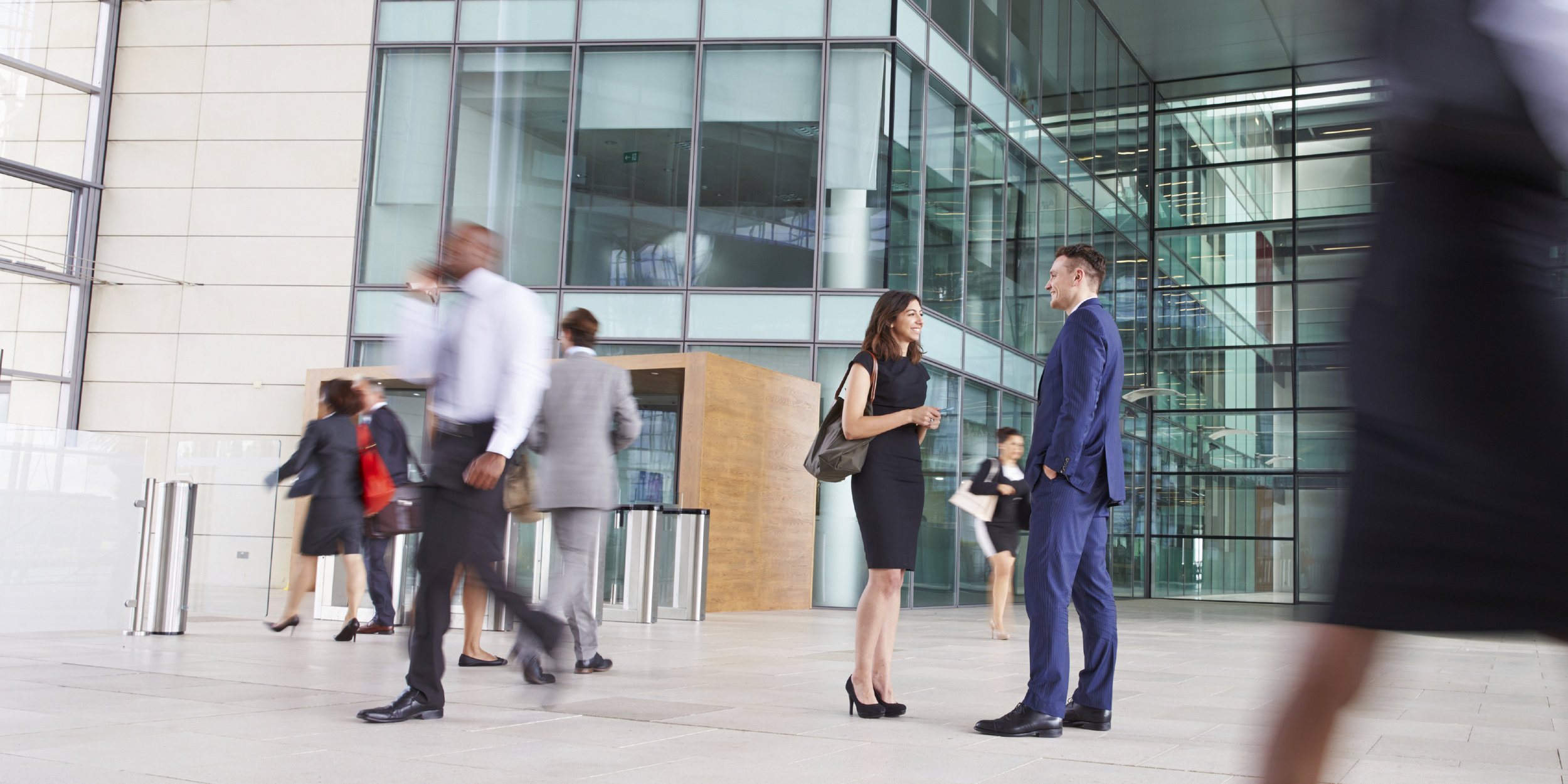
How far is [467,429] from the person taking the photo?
14.7 ft

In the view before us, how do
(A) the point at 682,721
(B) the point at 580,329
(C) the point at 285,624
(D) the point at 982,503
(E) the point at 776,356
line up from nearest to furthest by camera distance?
(A) the point at 682,721
(B) the point at 580,329
(C) the point at 285,624
(D) the point at 982,503
(E) the point at 776,356

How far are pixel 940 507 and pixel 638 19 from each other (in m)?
7.51

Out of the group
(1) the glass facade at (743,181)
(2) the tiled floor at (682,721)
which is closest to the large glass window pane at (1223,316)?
(1) the glass facade at (743,181)

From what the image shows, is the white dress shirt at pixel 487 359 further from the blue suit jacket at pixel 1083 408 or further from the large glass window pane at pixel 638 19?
the large glass window pane at pixel 638 19

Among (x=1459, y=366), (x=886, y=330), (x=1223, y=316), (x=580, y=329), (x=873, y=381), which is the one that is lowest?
(x=1459, y=366)

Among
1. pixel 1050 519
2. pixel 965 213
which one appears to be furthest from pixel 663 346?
pixel 1050 519

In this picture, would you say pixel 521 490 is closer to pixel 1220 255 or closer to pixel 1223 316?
pixel 1223 316

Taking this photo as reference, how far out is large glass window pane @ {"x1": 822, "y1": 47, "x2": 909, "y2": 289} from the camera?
590 inches

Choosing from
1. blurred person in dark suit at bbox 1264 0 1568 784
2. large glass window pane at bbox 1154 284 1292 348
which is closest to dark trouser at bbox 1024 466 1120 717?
blurred person in dark suit at bbox 1264 0 1568 784

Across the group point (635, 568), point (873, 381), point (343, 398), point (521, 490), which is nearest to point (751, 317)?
point (635, 568)

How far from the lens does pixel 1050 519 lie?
4.64m

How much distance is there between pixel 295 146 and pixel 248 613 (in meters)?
9.34

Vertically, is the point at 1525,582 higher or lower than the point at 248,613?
higher

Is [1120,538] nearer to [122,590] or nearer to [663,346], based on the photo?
[663,346]
